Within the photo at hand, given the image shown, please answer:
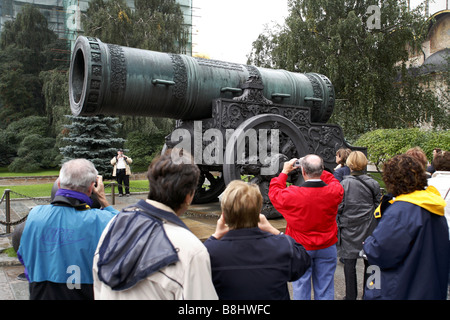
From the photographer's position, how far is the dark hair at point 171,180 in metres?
1.68

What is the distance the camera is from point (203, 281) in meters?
1.49

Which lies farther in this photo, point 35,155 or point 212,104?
point 35,155

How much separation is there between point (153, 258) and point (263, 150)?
4.14 m

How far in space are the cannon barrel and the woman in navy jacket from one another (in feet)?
11.1

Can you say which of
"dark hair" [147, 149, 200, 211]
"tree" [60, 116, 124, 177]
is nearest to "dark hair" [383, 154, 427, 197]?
"dark hair" [147, 149, 200, 211]

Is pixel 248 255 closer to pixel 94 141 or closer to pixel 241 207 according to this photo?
pixel 241 207

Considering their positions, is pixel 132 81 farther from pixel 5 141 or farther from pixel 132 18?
A: pixel 5 141

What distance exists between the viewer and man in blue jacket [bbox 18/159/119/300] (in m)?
2.06

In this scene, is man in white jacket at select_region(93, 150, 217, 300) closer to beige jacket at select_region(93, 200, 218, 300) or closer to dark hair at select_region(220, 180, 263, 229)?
beige jacket at select_region(93, 200, 218, 300)

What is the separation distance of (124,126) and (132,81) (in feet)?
50.0

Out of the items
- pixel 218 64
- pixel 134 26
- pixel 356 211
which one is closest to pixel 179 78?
pixel 218 64

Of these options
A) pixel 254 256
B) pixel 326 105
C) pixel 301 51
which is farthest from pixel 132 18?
pixel 254 256

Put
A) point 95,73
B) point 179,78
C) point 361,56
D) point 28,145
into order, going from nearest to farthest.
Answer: point 95,73
point 179,78
point 361,56
point 28,145

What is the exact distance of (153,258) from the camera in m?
1.47
